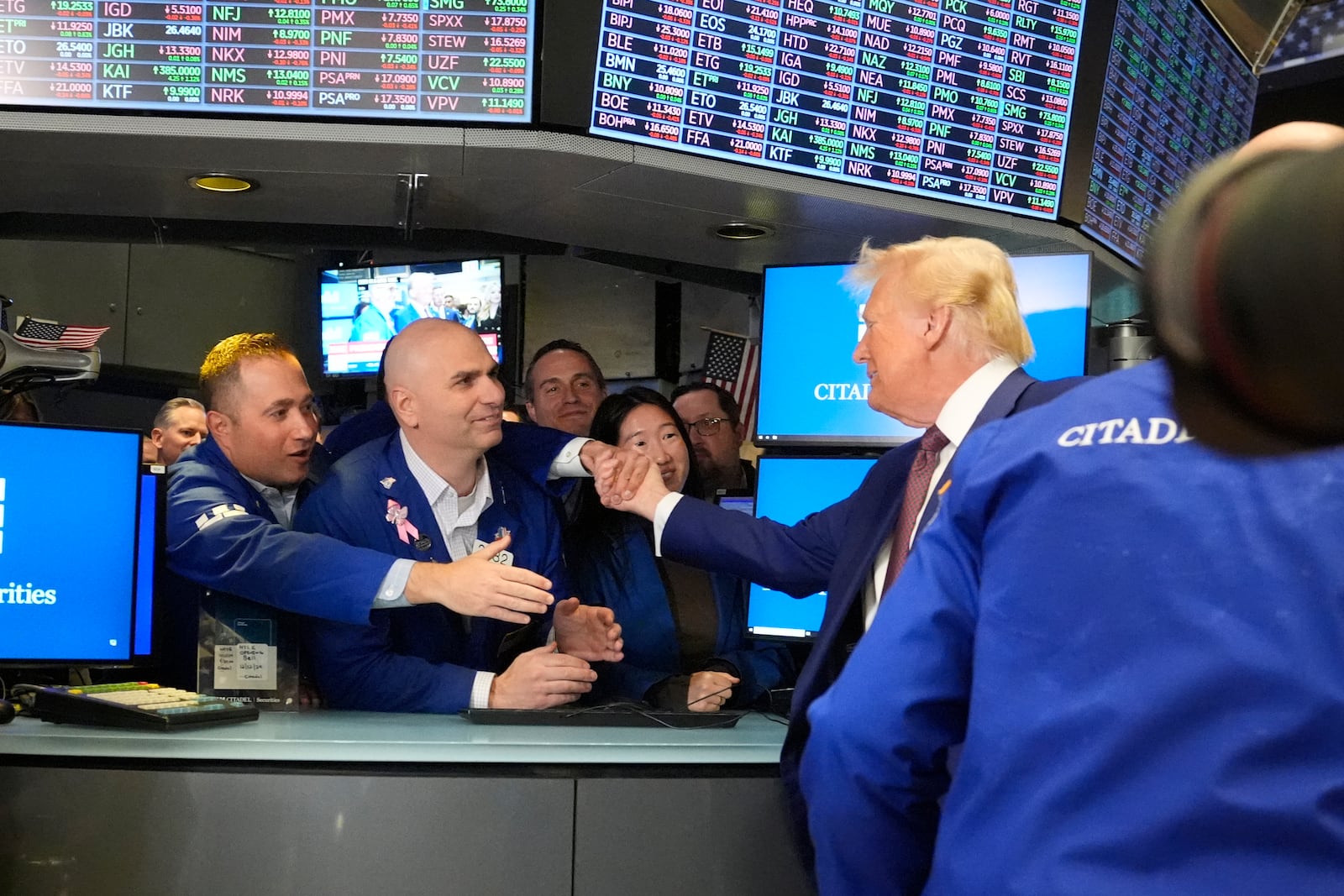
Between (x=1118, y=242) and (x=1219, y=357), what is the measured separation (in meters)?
3.93

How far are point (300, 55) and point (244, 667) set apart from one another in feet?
4.73

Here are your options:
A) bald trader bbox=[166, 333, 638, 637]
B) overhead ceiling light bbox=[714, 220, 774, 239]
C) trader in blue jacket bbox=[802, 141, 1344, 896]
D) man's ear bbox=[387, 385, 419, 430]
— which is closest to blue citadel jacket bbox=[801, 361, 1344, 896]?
trader in blue jacket bbox=[802, 141, 1344, 896]

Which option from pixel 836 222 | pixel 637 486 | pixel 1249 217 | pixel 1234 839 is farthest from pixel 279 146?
pixel 1249 217

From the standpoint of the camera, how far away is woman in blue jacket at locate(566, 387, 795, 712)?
296 cm

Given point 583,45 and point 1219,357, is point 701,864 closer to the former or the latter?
point 1219,357

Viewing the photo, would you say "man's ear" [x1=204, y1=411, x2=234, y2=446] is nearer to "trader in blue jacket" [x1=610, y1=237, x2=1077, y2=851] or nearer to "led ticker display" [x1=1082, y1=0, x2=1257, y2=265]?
"trader in blue jacket" [x1=610, y1=237, x2=1077, y2=851]

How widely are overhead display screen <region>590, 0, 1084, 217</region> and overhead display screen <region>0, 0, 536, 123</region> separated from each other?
26 centimetres

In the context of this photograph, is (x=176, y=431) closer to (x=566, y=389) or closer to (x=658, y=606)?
(x=566, y=389)

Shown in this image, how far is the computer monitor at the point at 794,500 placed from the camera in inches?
116

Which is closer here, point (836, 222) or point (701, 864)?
point (701, 864)

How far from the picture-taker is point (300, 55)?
3.07m

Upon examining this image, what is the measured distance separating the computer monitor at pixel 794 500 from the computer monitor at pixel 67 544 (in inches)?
51.1

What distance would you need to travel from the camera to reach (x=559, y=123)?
3109 mm

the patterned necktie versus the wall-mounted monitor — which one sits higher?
the wall-mounted monitor
